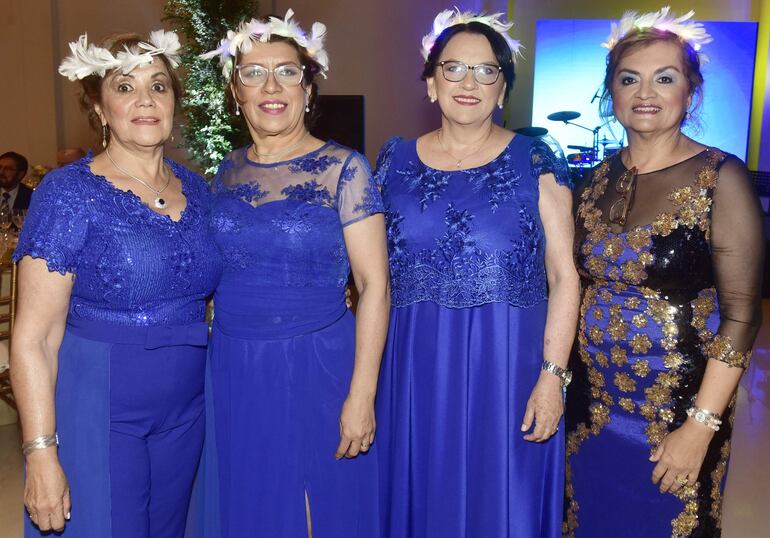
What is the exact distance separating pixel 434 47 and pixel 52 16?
7.53 m

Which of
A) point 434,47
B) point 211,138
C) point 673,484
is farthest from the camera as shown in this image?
point 211,138

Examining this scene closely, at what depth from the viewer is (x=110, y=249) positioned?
190 centimetres

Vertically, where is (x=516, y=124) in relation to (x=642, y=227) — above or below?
above

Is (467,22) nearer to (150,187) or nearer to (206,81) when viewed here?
(150,187)

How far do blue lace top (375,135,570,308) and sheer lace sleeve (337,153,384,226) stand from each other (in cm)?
14

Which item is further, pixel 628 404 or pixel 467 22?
pixel 467 22

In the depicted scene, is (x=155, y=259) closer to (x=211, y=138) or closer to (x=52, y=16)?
(x=211, y=138)

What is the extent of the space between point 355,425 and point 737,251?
3.85 ft

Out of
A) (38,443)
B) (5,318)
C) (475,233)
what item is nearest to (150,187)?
(38,443)

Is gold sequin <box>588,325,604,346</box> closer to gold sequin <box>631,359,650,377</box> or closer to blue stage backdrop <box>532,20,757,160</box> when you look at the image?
gold sequin <box>631,359,650,377</box>

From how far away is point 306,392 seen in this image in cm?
222

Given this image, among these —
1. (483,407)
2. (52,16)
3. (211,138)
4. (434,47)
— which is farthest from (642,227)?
(52,16)

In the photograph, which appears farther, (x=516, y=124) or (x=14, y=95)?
(x=516, y=124)

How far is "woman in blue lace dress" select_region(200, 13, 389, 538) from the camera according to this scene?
2178mm
